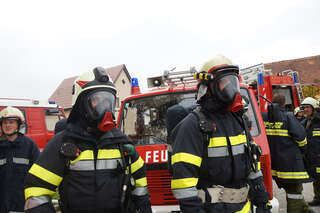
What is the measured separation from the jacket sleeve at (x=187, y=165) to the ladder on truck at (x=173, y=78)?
2.38m

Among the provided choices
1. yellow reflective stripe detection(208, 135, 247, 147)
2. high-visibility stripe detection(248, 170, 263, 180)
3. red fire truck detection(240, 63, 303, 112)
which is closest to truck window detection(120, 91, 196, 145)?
high-visibility stripe detection(248, 170, 263, 180)

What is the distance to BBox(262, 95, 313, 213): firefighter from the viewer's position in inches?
171

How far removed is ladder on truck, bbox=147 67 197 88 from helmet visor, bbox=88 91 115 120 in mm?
2285

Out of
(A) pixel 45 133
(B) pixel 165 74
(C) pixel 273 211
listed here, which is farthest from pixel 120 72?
(C) pixel 273 211

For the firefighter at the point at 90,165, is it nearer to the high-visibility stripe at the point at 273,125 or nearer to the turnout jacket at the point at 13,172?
the turnout jacket at the point at 13,172

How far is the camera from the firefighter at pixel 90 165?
6.01 feet

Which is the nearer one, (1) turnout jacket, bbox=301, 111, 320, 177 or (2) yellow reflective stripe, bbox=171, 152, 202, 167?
(2) yellow reflective stripe, bbox=171, 152, 202, 167

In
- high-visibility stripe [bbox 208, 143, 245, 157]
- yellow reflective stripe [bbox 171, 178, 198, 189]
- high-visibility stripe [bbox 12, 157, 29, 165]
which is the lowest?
yellow reflective stripe [bbox 171, 178, 198, 189]

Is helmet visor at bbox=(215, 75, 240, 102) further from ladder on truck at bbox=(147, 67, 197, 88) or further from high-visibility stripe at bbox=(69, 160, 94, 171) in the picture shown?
ladder on truck at bbox=(147, 67, 197, 88)

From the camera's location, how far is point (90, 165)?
6.33 feet

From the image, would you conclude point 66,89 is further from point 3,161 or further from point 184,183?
point 184,183

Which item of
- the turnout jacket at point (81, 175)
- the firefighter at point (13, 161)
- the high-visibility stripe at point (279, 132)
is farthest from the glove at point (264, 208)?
the firefighter at point (13, 161)

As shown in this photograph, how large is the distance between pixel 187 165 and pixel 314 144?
14.5ft

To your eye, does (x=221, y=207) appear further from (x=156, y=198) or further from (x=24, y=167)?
(x=24, y=167)
